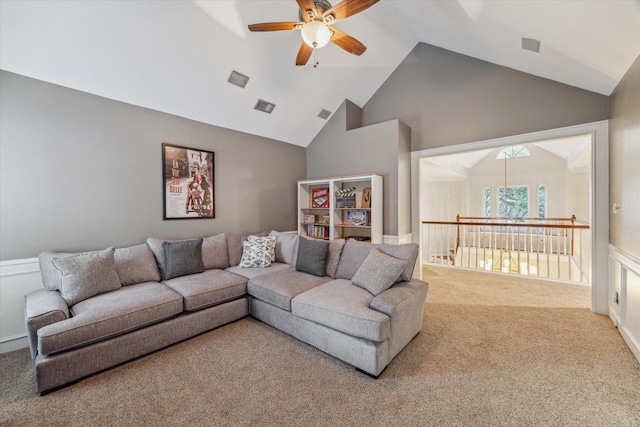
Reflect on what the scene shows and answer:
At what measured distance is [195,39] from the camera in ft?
9.07

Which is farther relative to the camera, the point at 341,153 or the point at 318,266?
the point at 341,153

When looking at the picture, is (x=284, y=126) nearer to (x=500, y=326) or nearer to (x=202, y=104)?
(x=202, y=104)

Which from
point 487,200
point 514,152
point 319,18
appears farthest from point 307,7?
point 487,200

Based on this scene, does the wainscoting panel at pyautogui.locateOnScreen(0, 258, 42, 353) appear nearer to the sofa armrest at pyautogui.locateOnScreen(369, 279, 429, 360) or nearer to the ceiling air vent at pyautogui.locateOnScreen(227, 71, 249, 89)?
the ceiling air vent at pyautogui.locateOnScreen(227, 71, 249, 89)

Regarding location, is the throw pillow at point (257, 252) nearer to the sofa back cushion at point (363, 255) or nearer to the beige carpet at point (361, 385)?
the beige carpet at point (361, 385)

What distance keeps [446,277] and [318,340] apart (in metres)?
3.26

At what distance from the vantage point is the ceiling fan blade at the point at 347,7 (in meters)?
1.88

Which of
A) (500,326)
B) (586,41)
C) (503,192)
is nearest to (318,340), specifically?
(500,326)

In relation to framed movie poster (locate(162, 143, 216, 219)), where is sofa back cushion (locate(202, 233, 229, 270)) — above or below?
below

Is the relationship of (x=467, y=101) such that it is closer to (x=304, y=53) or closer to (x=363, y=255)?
(x=304, y=53)

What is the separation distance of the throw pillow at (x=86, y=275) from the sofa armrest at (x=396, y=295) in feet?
8.10

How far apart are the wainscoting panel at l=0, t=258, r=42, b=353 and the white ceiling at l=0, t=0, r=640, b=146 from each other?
5.97 feet

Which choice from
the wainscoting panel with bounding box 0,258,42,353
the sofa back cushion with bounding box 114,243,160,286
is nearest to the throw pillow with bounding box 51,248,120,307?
the sofa back cushion with bounding box 114,243,160,286

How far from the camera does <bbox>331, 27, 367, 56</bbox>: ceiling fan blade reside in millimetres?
2284
